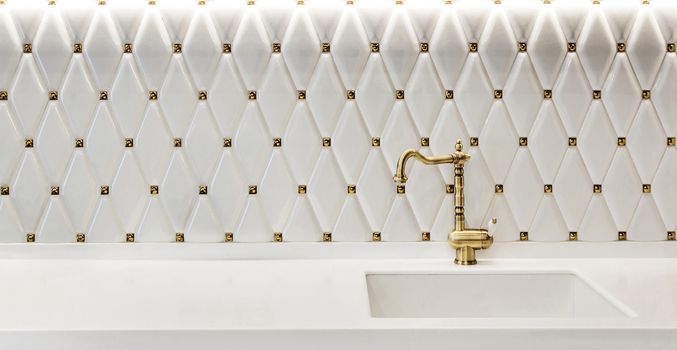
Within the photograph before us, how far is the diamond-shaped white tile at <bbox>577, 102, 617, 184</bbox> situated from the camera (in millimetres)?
1328

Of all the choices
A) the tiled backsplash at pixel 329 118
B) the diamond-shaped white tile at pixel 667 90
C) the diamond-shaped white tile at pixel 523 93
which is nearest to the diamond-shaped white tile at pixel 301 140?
the tiled backsplash at pixel 329 118

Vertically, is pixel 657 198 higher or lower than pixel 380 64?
lower

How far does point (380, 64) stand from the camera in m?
1.33

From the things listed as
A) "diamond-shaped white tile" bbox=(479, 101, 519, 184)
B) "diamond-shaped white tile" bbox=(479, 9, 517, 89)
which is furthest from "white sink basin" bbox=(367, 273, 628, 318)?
"diamond-shaped white tile" bbox=(479, 9, 517, 89)

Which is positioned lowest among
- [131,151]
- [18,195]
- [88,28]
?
[18,195]

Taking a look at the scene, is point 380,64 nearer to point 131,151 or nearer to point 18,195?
point 131,151

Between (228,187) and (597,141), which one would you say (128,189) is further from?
(597,141)

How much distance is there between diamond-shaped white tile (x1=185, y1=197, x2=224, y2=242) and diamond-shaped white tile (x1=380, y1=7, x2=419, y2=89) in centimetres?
52

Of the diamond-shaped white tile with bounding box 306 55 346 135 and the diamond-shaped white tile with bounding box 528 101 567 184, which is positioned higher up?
the diamond-shaped white tile with bounding box 306 55 346 135

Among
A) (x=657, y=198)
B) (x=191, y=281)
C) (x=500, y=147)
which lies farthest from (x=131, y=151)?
(x=657, y=198)

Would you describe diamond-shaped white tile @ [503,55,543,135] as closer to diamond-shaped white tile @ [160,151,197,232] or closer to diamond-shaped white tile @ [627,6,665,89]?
diamond-shaped white tile @ [627,6,665,89]

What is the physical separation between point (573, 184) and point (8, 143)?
126cm

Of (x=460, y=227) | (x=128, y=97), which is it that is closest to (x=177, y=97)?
(x=128, y=97)

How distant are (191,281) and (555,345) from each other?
0.68 metres
